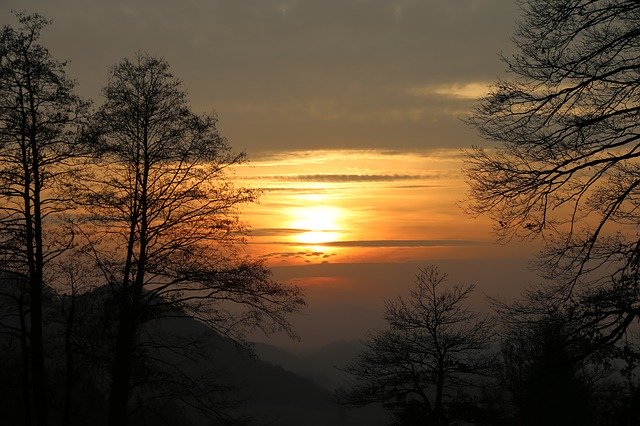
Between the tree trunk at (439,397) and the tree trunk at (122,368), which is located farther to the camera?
the tree trunk at (439,397)

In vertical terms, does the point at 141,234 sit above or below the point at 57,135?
below

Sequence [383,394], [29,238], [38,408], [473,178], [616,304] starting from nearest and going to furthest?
[616,304] < [473,178] < [29,238] < [38,408] < [383,394]

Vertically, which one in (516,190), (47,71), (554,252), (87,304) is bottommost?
(87,304)

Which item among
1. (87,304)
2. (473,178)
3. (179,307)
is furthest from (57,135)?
(473,178)

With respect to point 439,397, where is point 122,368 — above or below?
above

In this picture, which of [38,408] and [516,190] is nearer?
[516,190]

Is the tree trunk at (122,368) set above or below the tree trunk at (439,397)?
above

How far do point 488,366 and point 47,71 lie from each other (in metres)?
16.7

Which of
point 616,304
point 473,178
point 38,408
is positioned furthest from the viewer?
point 38,408

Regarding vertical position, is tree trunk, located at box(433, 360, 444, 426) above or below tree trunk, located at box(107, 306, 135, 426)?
below

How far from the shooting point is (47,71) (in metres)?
13.9

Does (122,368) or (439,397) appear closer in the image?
(122,368)

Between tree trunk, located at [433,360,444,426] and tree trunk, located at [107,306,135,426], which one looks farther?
tree trunk, located at [433,360,444,426]

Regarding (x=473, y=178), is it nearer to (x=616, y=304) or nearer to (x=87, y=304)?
(x=616, y=304)
